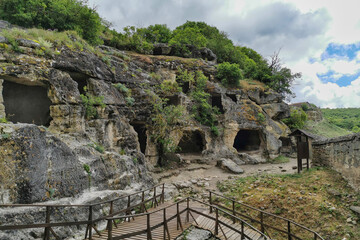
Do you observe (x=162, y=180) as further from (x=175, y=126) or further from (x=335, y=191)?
(x=335, y=191)

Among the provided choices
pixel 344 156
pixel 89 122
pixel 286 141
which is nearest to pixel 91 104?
pixel 89 122

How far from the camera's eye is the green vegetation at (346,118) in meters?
42.8

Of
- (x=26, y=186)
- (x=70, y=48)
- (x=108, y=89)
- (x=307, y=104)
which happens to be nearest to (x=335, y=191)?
(x=26, y=186)

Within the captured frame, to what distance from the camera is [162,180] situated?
15195 millimetres

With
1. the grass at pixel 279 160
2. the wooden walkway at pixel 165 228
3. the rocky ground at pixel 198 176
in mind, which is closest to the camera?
the wooden walkway at pixel 165 228

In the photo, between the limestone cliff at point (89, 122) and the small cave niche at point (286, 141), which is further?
the small cave niche at point (286, 141)

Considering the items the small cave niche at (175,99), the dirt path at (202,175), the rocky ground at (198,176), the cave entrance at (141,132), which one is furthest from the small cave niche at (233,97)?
the cave entrance at (141,132)

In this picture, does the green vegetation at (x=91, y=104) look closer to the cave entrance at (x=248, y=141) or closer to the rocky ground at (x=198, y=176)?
the rocky ground at (x=198, y=176)

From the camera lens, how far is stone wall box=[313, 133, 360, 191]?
9203 mm

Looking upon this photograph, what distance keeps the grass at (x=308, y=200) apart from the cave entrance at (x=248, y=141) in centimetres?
1111

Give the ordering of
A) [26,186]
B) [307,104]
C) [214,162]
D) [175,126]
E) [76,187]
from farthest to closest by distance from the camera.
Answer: [307,104], [214,162], [175,126], [76,187], [26,186]

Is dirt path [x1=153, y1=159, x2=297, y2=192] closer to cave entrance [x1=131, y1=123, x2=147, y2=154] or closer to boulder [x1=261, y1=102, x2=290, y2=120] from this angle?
cave entrance [x1=131, y1=123, x2=147, y2=154]

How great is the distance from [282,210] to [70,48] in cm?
1439

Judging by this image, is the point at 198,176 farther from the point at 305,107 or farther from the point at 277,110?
the point at 305,107
